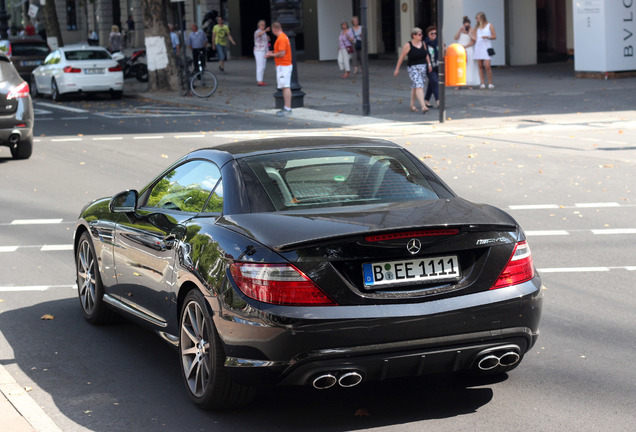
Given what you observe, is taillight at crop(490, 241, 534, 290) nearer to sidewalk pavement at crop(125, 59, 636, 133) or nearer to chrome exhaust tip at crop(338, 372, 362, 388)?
chrome exhaust tip at crop(338, 372, 362, 388)

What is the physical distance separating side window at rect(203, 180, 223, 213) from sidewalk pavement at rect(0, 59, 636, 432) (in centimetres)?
1419

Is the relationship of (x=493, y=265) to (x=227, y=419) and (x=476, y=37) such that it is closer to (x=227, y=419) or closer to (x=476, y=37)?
(x=227, y=419)

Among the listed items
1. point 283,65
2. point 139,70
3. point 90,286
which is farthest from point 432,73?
point 90,286

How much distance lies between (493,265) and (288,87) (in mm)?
18589

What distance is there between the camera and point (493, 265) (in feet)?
17.5

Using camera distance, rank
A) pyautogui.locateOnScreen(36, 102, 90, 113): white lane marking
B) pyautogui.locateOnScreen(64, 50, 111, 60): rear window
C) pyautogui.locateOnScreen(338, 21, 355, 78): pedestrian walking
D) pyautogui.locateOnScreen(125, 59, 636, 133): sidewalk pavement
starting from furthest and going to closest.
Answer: pyautogui.locateOnScreen(338, 21, 355, 78): pedestrian walking → pyautogui.locateOnScreen(64, 50, 111, 60): rear window → pyautogui.locateOnScreen(36, 102, 90, 113): white lane marking → pyautogui.locateOnScreen(125, 59, 636, 133): sidewalk pavement

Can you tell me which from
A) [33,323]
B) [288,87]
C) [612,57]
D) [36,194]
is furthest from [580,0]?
[33,323]

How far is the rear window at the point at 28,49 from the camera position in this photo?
36.4 m

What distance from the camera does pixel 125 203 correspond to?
6.80 m

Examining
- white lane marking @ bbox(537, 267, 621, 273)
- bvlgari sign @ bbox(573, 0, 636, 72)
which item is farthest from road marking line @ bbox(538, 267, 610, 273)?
bvlgari sign @ bbox(573, 0, 636, 72)

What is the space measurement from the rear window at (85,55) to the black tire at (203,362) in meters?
25.4

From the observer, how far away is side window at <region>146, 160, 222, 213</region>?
615cm

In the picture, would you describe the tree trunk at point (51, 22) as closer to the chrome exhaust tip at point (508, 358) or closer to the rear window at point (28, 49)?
the rear window at point (28, 49)

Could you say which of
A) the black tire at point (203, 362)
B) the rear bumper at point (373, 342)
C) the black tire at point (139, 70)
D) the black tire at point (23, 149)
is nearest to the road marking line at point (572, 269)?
the rear bumper at point (373, 342)
